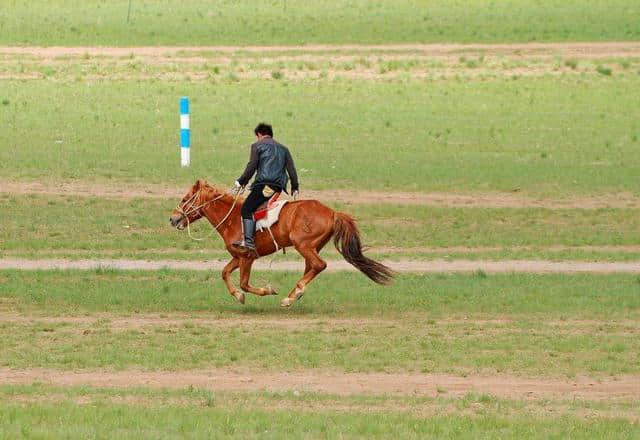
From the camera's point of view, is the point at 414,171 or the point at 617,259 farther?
the point at 414,171

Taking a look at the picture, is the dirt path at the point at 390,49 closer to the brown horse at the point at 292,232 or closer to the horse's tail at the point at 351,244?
the brown horse at the point at 292,232

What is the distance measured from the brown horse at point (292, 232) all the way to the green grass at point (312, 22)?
32.3 meters

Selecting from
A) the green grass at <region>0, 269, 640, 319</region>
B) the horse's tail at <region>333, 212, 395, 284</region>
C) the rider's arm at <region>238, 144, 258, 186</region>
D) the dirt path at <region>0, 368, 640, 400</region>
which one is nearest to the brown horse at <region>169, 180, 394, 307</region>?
the horse's tail at <region>333, 212, 395, 284</region>

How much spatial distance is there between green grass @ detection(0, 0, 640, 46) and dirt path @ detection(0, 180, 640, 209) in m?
23.6

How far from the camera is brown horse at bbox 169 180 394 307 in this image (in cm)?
1780

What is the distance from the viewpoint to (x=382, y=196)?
2656 cm

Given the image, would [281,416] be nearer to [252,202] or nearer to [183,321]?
[183,321]

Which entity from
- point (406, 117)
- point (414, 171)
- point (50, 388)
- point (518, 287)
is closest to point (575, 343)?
point (518, 287)

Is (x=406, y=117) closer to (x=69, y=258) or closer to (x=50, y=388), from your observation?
(x=69, y=258)

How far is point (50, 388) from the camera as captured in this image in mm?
13797

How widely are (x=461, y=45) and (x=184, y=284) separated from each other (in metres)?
31.8

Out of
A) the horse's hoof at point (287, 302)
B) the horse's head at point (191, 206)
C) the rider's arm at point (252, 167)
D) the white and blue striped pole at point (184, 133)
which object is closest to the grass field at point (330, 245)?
the horse's hoof at point (287, 302)

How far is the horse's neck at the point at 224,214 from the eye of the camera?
60.2ft

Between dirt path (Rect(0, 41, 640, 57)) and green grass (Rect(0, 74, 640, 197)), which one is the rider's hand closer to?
green grass (Rect(0, 74, 640, 197))
